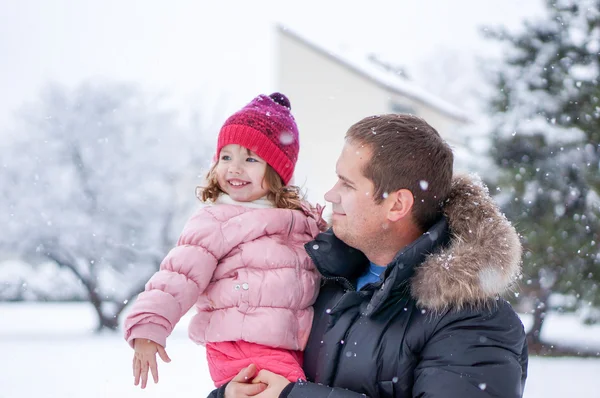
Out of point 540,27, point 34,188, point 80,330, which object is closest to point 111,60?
point 34,188

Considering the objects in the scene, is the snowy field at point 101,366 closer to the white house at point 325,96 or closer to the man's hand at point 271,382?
the white house at point 325,96

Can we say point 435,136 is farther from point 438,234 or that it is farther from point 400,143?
point 438,234

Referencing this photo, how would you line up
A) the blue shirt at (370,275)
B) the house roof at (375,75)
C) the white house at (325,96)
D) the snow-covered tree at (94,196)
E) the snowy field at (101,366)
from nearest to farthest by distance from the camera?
1. the blue shirt at (370,275)
2. the snowy field at (101,366)
3. the snow-covered tree at (94,196)
4. the house roof at (375,75)
5. the white house at (325,96)

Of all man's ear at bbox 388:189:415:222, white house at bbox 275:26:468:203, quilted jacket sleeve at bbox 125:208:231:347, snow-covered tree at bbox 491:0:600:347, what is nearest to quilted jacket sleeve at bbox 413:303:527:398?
man's ear at bbox 388:189:415:222

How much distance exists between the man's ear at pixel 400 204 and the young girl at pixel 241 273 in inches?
16.0

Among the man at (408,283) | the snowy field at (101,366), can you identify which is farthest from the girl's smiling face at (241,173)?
the snowy field at (101,366)

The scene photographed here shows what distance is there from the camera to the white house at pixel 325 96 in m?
14.9

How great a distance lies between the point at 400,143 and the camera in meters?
2.11

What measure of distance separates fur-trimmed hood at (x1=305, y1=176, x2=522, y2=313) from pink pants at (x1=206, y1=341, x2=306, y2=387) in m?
0.38

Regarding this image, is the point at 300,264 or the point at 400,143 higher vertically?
the point at 400,143

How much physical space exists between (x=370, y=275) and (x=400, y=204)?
31 cm

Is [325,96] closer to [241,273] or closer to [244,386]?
[241,273]

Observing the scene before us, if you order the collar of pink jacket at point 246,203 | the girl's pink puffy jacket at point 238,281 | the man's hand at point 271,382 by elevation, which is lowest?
the man's hand at point 271,382

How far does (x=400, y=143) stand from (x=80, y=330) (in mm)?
12379
